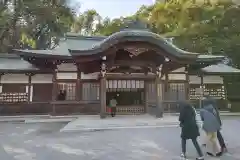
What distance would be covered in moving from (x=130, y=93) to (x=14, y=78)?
23.9 feet

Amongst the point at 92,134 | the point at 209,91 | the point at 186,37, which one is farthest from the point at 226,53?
the point at 92,134

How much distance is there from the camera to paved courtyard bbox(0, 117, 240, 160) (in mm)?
6293

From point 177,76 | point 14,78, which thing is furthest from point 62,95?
point 177,76

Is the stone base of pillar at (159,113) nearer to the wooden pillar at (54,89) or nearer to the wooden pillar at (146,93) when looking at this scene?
the wooden pillar at (146,93)

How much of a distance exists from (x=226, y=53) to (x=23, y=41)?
20691 mm

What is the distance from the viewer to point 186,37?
20078mm

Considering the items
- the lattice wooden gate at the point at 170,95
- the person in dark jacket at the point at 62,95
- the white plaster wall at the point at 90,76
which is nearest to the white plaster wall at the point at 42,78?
the person in dark jacket at the point at 62,95

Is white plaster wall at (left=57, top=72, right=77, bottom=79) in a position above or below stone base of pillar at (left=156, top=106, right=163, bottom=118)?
above

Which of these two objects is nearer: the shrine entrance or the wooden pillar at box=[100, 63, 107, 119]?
the wooden pillar at box=[100, 63, 107, 119]

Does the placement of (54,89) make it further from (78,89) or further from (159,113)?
(159,113)

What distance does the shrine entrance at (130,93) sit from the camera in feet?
49.2

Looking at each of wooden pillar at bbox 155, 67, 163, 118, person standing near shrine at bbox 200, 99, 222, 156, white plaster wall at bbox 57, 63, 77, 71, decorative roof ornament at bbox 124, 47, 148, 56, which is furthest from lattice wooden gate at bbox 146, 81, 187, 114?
person standing near shrine at bbox 200, 99, 222, 156

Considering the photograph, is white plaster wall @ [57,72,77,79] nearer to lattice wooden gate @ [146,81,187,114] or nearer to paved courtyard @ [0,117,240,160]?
lattice wooden gate @ [146,81,187,114]

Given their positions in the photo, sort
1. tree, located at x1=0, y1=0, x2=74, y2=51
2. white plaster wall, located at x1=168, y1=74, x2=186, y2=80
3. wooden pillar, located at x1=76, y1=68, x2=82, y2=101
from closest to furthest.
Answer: wooden pillar, located at x1=76, y1=68, x2=82, y2=101, white plaster wall, located at x1=168, y1=74, x2=186, y2=80, tree, located at x1=0, y1=0, x2=74, y2=51
